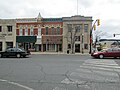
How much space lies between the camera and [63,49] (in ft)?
172

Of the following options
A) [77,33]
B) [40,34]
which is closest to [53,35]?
[40,34]

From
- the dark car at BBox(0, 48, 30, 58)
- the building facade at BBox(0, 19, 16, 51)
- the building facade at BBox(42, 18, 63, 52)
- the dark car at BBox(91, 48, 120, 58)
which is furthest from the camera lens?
the building facade at BBox(0, 19, 16, 51)

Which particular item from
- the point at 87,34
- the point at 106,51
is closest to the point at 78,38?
the point at 87,34

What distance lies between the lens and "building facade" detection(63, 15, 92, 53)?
52.1 meters

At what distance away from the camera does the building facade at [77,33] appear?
5209 centimetres

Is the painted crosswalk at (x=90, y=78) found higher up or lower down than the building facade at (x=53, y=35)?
lower down

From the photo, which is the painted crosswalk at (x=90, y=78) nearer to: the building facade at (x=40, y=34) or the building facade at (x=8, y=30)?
the building facade at (x=40, y=34)

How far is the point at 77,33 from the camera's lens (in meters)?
52.5

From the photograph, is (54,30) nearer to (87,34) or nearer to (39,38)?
(39,38)

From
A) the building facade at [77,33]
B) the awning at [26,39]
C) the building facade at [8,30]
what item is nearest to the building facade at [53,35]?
the building facade at [77,33]

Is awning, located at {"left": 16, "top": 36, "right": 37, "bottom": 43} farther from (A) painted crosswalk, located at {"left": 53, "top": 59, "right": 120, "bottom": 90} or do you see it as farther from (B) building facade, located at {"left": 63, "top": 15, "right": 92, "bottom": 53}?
(A) painted crosswalk, located at {"left": 53, "top": 59, "right": 120, "bottom": 90}

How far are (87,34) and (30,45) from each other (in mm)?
14811

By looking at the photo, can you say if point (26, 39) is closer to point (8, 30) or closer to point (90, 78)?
point (8, 30)

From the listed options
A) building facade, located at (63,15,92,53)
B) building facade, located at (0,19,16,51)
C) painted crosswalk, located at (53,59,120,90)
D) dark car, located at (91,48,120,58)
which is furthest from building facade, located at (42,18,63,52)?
painted crosswalk, located at (53,59,120,90)
